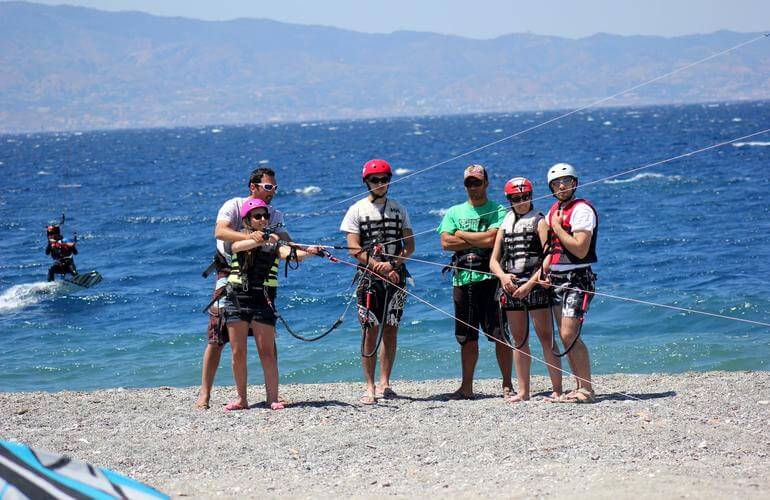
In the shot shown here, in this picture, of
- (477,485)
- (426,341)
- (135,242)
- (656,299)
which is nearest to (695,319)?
(656,299)

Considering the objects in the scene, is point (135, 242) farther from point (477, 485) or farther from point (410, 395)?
point (477, 485)

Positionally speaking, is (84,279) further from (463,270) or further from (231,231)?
(463,270)

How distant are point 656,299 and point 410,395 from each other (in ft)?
26.5

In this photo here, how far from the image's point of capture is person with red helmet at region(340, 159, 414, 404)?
863 cm

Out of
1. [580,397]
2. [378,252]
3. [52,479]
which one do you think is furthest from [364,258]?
[52,479]

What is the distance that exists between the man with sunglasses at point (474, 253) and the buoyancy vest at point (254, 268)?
4.62 feet

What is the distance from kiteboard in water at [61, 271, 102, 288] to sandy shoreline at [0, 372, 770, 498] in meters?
11.3

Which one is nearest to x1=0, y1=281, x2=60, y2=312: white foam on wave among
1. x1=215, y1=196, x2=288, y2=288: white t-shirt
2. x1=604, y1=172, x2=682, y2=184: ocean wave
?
x1=215, y1=196, x2=288, y2=288: white t-shirt

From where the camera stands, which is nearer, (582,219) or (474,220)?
(582,219)

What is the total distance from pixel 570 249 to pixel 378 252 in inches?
62.9

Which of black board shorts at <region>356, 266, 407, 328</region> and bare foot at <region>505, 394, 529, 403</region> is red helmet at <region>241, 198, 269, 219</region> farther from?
bare foot at <region>505, 394, 529, 403</region>

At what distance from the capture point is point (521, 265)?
329 inches

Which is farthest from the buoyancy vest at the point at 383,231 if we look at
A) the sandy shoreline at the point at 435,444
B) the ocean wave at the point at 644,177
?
the ocean wave at the point at 644,177

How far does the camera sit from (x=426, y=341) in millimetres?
14703
